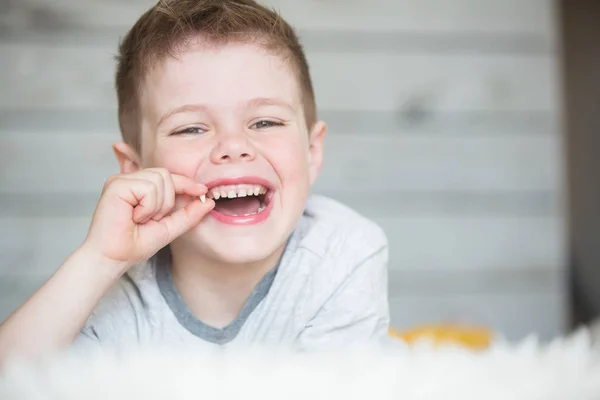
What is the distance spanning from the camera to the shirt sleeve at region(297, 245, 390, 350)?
106cm

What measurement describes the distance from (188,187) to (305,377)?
0.57 m

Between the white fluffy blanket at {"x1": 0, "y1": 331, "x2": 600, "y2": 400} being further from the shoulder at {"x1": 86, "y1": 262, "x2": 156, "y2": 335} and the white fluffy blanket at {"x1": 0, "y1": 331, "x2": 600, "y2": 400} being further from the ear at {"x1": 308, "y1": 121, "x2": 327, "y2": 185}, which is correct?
the ear at {"x1": 308, "y1": 121, "x2": 327, "y2": 185}

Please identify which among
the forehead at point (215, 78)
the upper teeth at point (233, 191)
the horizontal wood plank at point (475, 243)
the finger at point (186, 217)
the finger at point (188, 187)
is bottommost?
the horizontal wood plank at point (475, 243)

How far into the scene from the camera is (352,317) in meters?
1.08

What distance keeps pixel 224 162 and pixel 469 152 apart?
4.22 ft

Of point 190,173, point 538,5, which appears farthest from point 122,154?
point 538,5

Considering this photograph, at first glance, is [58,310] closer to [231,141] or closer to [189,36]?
[231,141]

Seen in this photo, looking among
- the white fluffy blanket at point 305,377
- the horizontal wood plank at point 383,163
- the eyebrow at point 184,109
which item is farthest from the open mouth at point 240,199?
the horizontal wood plank at point 383,163

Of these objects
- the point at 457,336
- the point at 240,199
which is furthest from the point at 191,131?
the point at 457,336

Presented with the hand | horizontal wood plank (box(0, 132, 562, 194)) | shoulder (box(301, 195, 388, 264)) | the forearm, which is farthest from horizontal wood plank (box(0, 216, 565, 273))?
the forearm

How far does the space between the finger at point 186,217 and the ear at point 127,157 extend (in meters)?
0.20

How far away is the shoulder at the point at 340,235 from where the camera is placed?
116 cm

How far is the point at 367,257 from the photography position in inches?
45.4

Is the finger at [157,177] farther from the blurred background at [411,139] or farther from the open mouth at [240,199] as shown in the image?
the blurred background at [411,139]
